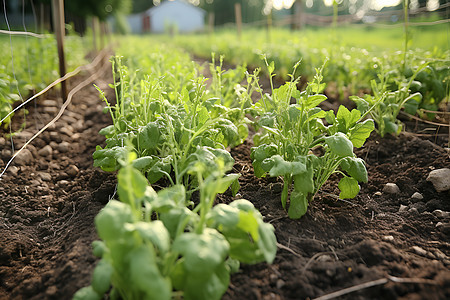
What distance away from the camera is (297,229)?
1882 millimetres

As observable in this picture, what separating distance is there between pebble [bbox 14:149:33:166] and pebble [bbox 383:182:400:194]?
2504 millimetres

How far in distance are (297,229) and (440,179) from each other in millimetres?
1022

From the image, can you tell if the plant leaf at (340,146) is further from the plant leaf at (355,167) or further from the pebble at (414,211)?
the pebble at (414,211)

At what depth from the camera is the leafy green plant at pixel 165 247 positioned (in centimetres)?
112

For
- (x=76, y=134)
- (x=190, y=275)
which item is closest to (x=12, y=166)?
(x=76, y=134)

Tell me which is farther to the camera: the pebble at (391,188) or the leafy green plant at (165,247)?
the pebble at (391,188)

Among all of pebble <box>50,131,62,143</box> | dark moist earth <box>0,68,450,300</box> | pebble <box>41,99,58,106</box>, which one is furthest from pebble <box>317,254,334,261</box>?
pebble <box>41,99,58,106</box>

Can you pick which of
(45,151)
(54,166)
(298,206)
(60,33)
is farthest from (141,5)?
(298,206)

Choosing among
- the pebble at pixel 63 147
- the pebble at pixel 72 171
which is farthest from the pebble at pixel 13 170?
the pebble at pixel 63 147

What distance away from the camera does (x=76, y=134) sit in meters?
3.60

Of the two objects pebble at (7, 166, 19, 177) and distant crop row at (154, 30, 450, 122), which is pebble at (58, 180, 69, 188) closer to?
pebble at (7, 166, 19, 177)

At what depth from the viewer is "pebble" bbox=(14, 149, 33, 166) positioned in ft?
9.37

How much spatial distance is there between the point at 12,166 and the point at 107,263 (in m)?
1.93

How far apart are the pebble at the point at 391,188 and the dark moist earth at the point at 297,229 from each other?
0.03 metres
